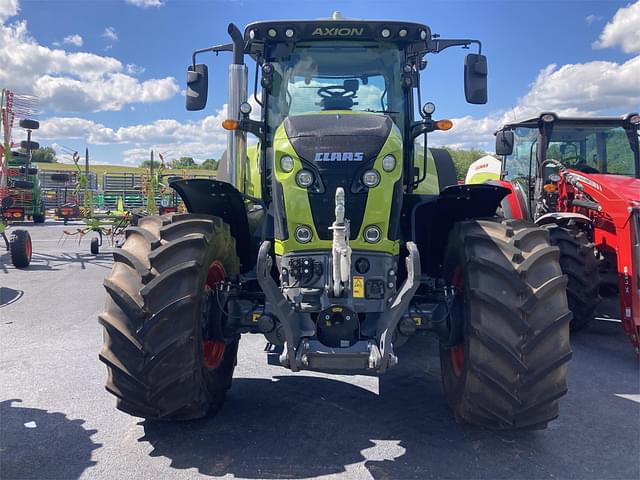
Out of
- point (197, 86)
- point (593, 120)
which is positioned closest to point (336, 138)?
point (197, 86)

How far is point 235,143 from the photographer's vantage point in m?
4.29

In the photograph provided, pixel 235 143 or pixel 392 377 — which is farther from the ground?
pixel 235 143

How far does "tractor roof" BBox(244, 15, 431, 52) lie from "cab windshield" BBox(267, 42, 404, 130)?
90 millimetres

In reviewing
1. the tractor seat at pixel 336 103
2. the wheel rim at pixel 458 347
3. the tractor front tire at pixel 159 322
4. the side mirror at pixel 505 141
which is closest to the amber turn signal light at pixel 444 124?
the tractor seat at pixel 336 103

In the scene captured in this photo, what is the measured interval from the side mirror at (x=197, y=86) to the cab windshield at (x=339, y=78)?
0.64 meters

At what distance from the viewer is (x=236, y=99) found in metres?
4.24

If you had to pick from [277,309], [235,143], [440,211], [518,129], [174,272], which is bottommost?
[277,309]

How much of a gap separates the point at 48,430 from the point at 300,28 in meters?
3.60

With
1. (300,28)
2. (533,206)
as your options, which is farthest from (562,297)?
(533,206)

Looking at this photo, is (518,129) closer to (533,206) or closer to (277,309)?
(533,206)

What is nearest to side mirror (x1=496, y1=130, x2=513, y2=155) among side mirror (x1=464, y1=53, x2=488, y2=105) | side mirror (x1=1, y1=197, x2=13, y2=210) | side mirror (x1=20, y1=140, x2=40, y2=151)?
side mirror (x1=464, y1=53, x2=488, y2=105)

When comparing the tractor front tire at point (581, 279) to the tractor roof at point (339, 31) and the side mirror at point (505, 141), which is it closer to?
the side mirror at point (505, 141)

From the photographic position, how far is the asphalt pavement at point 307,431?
3035mm

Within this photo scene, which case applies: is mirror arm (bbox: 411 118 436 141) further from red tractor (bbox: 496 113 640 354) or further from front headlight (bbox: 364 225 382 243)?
red tractor (bbox: 496 113 640 354)
